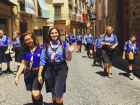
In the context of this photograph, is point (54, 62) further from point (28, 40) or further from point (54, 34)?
point (28, 40)

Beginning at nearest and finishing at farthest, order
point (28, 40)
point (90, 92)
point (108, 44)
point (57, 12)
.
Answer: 1. point (28, 40)
2. point (90, 92)
3. point (108, 44)
4. point (57, 12)

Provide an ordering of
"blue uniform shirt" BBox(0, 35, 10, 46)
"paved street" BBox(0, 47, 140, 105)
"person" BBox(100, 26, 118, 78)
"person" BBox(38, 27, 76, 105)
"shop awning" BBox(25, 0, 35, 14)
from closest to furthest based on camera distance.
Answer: "person" BBox(38, 27, 76, 105), "paved street" BBox(0, 47, 140, 105), "person" BBox(100, 26, 118, 78), "blue uniform shirt" BBox(0, 35, 10, 46), "shop awning" BBox(25, 0, 35, 14)

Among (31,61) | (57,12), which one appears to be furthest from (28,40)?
(57,12)

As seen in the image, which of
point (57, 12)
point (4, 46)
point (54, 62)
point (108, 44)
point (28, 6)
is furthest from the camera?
point (57, 12)

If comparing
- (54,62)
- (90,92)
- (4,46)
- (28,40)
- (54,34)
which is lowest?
(90,92)

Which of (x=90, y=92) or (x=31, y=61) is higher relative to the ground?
(x=31, y=61)

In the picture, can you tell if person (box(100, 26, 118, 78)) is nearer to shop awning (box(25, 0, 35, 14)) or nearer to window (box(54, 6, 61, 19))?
shop awning (box(25, 0, 35, 14))

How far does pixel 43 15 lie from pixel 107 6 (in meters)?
13.6

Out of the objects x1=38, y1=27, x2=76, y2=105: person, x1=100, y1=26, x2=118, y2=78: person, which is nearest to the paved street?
x1=100, y1=26, x2=118, y2=78: person

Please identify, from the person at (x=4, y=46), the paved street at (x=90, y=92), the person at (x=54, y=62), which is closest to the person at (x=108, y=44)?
the paved street at (x=90, y=92)

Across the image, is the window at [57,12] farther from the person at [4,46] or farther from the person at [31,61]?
the person at [31,61]

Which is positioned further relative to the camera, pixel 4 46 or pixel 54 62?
pixel 4 46

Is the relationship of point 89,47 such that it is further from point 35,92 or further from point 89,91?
point 35,92

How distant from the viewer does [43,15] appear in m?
29.0
